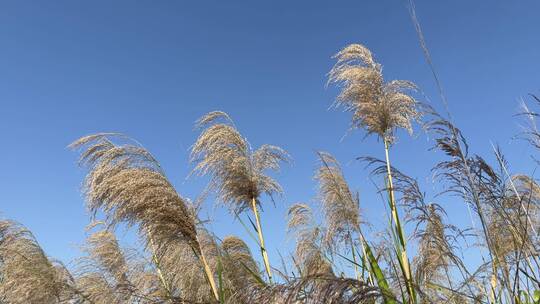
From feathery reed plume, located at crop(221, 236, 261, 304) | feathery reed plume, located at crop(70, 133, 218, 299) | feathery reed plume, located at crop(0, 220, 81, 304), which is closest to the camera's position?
feathery reed plume, located at crop(221, 236, 261, 304)

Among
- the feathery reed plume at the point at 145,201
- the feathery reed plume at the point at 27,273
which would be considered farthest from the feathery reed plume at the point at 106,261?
the feathery reed plume at the point at 145,201

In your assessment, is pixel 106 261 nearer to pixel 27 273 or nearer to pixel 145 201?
pixel 27 273

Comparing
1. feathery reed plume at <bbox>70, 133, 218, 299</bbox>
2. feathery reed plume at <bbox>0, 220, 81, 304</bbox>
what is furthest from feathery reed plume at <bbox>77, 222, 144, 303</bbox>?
feathery reed plume at <bbox>70, 133, 218, 299</bbox>

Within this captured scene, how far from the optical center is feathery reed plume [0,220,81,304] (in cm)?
742

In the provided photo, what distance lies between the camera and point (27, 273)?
793cm

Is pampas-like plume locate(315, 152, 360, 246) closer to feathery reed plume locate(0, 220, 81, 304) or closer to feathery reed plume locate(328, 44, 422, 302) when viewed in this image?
feathery reed plume locate(328, 44, 422, 302)

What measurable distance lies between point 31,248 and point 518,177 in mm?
7529

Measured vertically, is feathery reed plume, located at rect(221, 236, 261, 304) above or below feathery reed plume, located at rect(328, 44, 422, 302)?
below

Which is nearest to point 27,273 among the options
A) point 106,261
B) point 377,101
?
point 106,261

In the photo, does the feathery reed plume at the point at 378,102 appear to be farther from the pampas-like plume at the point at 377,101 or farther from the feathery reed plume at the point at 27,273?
the feathery reed plume at the point at 27,273

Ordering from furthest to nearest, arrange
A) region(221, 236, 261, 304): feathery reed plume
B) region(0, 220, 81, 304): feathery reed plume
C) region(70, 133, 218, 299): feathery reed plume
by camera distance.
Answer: region(0, 220, 81, 304): feathery reed plume, region(70, 133, 218, 299): feathery reed plume, region(221, 236, 261, 304): feathery reed plume

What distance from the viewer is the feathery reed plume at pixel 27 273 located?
7.42 metres

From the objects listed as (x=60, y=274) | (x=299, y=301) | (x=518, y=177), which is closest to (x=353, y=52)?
(x=518, y=177)

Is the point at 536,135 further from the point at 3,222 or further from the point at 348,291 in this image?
the point at 3,222
